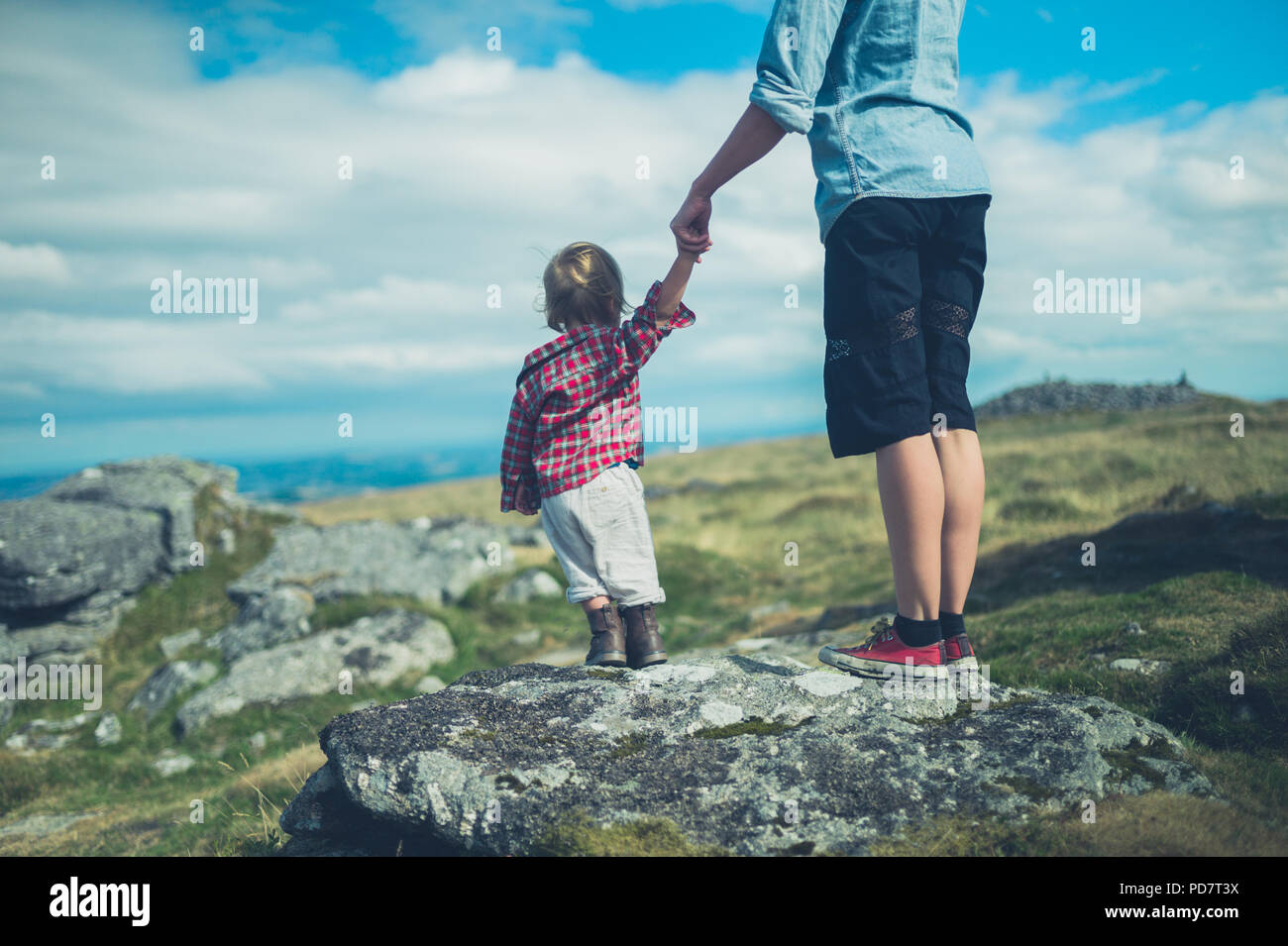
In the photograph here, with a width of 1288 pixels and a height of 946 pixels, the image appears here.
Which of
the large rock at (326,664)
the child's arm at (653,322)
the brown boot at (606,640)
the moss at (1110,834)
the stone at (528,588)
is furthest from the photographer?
the stone at (528,588)

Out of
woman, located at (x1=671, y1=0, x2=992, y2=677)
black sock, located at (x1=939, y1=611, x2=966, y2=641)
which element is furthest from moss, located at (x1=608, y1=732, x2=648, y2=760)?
black sock, located at (x1=939, y1=611, x2=966, y2=641)

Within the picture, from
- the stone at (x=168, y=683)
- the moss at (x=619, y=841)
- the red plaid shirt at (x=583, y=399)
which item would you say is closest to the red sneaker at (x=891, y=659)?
the moss at (x=619, y=841)

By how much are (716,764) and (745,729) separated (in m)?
0.31

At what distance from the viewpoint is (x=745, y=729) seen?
149 inches

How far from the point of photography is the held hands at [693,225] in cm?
412

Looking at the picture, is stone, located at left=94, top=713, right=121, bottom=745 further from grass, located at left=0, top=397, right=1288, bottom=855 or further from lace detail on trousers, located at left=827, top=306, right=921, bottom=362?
lace detail on trousers, located at left=827, top=306, right=921, bottom=362

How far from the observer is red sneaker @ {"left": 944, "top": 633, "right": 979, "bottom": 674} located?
4.09 meters

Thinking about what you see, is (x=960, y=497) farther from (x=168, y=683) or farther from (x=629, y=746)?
(x=168, y=683)

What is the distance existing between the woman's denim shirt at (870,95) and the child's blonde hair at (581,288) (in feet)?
4.95

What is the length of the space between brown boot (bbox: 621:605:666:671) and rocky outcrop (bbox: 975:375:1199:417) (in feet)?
124

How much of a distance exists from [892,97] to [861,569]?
33.3 feet

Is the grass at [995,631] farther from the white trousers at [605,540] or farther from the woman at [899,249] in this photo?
the white trousers at [605,540]

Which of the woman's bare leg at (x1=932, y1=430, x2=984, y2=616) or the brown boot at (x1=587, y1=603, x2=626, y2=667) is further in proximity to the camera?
the brown boot at (x1=587, y1=603, x2=626, y2=667)

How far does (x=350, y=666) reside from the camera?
10086mm
